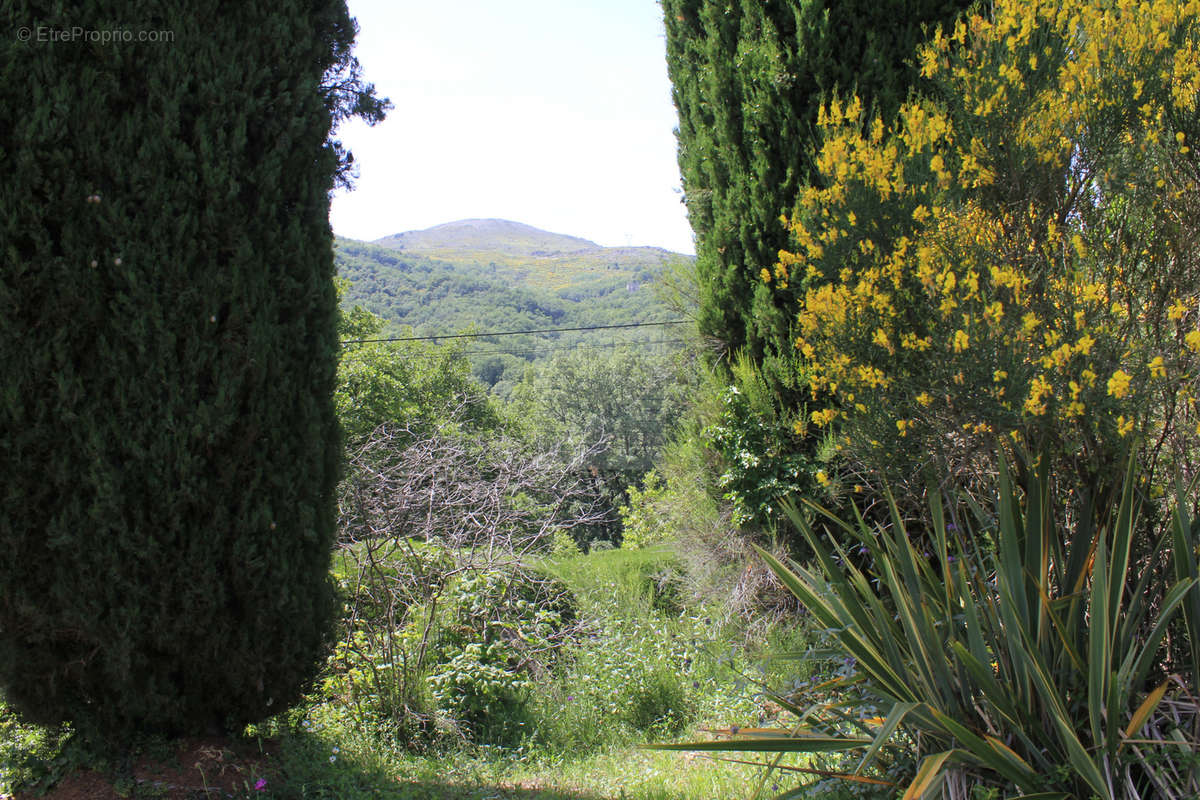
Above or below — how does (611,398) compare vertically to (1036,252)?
below

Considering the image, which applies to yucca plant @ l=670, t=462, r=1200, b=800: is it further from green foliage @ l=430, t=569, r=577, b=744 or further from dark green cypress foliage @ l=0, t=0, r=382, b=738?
green foliage @ l=430, t=569, r=577, b=744

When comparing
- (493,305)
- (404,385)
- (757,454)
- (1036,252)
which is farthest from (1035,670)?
(493,305)

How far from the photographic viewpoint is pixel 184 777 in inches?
125

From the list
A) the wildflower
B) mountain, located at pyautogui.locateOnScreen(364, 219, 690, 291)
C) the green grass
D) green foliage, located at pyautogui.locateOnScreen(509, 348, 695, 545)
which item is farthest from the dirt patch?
mountain, located at pyautogui.locateOnScreen(364, 219, 690, 291)

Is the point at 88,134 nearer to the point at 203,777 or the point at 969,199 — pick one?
the point at 203,777

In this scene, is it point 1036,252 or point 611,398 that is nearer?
point 1036,252

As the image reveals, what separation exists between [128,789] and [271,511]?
47.2 inches

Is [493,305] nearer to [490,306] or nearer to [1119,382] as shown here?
[490,306]

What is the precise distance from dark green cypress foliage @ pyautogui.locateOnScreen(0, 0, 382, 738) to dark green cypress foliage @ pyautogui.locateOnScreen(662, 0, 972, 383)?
2.86m

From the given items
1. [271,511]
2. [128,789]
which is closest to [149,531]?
[271,511]

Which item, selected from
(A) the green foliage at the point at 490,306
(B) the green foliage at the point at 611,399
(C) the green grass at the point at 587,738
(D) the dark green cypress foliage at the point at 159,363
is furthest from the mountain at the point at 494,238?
(D) the dark green cypress foliage at the point at 159,363

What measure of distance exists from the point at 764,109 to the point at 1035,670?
12.9ft

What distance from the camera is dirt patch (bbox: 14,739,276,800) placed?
306 cm

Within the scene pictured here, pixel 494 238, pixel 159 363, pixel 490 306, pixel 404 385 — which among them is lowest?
pixel 404 385
